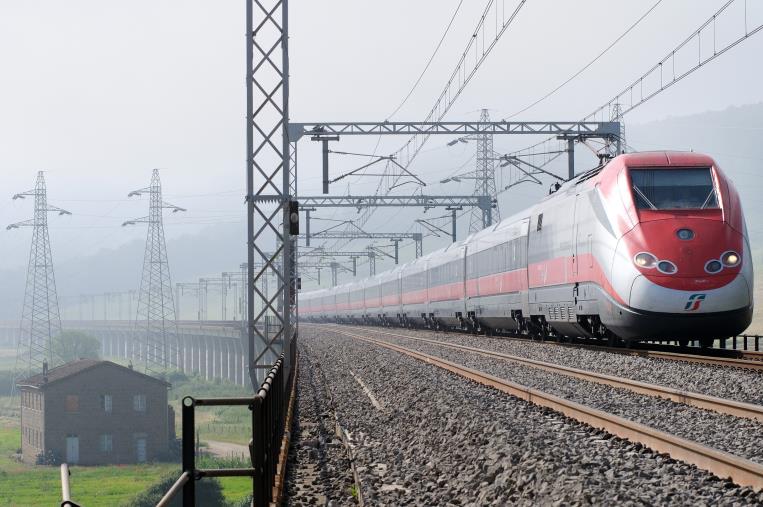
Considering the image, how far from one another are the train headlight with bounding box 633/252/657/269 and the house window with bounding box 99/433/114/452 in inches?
2834

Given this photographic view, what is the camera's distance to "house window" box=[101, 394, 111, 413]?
84.9 metres

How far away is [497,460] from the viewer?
364 inches

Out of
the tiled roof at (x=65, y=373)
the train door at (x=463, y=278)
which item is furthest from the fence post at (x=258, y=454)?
the tiled roof at (x=65, y=373)

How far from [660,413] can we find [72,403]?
7664 centimetres

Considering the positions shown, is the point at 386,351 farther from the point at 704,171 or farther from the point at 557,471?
the point at 557,471

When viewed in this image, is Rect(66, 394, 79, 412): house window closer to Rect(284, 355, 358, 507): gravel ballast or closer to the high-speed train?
the high-speed train

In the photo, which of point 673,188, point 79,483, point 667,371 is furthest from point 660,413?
point 79,483

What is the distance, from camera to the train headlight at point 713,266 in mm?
18688

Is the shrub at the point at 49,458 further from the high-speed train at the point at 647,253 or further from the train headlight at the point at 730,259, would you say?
the train headlight at the point at 730,259

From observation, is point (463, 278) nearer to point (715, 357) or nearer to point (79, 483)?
point (715, 357)

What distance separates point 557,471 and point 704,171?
1303cm

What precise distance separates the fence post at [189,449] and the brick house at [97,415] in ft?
256

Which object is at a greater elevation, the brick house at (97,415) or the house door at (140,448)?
the brick house at (97,415)

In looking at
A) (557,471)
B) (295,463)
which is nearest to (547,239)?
(295,463)
